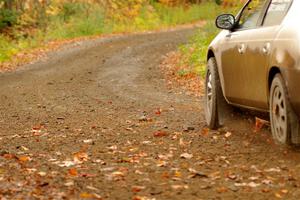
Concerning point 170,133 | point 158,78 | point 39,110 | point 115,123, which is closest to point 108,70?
point 158,78

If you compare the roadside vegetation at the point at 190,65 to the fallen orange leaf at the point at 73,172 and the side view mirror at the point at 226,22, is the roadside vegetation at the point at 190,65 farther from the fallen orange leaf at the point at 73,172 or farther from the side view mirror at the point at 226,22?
the fallen orange leaf at the point at 73,172

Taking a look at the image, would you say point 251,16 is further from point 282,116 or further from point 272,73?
point 282,116

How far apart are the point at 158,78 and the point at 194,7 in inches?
1016

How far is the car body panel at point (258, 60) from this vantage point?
627 cm

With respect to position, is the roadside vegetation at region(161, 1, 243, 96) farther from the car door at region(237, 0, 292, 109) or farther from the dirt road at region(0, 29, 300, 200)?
the car door at region(237, 0, 292, 109)

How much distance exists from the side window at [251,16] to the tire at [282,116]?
46.1 inches

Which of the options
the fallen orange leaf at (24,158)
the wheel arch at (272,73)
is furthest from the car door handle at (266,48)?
the fallen orange leaf at (24,158)

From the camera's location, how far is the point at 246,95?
25.7 feet

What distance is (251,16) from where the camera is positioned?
8.11m

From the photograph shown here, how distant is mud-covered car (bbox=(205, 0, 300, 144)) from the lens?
637 centimetres

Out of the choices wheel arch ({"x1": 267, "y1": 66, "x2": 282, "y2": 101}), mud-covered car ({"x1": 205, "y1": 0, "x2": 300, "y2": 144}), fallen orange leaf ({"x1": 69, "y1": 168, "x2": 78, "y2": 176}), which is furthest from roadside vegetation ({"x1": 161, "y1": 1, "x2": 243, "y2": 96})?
fallen orange leaf ({"x1": 69, "y1": 168, "x2": 78, "y2": 176})

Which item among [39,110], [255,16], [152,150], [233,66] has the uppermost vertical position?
[255,16]

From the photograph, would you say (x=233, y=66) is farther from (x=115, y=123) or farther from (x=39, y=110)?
(x=39, y=110)

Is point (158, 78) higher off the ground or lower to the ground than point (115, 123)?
lower
